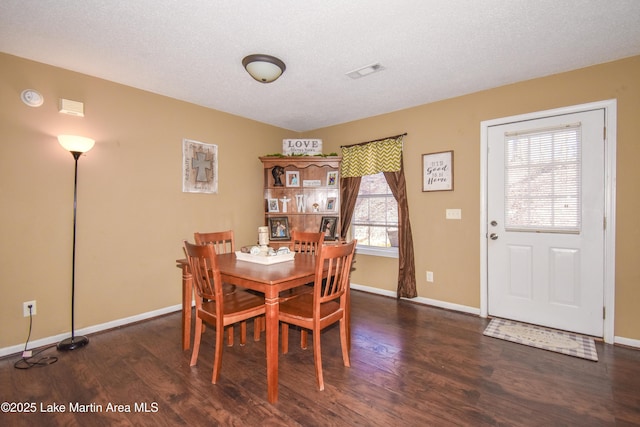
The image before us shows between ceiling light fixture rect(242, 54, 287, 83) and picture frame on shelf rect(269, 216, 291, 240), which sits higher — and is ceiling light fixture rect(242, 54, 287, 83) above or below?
above

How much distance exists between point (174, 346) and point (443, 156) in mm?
3391

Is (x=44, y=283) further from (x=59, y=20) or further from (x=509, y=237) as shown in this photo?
(x=509, y=237)

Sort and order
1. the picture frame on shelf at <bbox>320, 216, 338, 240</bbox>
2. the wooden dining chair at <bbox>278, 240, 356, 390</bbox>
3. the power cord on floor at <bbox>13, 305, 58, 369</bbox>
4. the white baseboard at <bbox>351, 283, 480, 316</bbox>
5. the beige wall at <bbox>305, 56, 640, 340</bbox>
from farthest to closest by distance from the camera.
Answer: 1. the picture frame on shelf at <bbox>320, 216, 338, 240</bbox>
2. the white baseboard at <bbox>351, 283, 480, 316</bbox>
3. the beige wall at <bbox>305, 56, 640, 340</bbox>
4. the power cord on floor at <bbox>13, 305, 58, 369</bbox>
5. the wooden dining chair at <bbox>278, 240, 356, 390</bbox>

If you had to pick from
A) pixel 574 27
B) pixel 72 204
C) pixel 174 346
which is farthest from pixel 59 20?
pixel 574 27

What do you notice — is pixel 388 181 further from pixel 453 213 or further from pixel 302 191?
pixel 302 191

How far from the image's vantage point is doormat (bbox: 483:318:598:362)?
2424 millimetres

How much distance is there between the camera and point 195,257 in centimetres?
204

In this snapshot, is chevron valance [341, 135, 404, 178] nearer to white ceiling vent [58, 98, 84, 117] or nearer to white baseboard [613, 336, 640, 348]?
white baseboard [613, 336, 640, 348]

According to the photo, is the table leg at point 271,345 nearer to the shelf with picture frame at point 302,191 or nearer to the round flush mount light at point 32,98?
the shelf with picture frame at point 302,191

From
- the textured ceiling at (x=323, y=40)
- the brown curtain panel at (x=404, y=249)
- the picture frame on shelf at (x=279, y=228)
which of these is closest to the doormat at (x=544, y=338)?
the brown curtain panel at (x=404, y=249)

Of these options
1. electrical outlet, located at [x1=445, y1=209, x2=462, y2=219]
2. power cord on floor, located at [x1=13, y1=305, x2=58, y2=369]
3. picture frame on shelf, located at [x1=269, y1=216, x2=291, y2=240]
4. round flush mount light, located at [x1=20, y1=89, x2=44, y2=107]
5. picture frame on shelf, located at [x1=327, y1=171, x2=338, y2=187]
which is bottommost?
power cord on floor, located at [x1=13, y1=305, x2=58, y2=369]

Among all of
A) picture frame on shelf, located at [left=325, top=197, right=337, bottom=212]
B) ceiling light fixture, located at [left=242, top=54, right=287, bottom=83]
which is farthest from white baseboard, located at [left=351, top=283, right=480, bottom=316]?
ceiling light fixture, located at [left=242, top=54, right=287, bottom=83]

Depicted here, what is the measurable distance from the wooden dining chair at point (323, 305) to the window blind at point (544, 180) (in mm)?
1994

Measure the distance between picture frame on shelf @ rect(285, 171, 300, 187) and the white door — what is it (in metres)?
2.44
